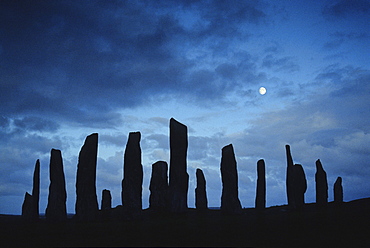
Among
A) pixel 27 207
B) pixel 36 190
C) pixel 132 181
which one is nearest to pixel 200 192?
pixel 132 181

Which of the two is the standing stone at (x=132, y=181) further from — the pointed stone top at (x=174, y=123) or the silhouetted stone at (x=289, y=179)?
the silhouetted stone at (x=289, y=179)

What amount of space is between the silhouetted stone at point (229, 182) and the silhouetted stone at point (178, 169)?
269cm

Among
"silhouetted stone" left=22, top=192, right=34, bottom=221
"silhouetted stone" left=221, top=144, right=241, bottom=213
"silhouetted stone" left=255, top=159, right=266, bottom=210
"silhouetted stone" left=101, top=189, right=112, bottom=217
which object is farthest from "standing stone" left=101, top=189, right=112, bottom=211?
"silhouetted stone" left=255, top=159, right=266, bottom=210

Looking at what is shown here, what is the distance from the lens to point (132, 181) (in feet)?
63.5

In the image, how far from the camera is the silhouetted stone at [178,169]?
1966 centimetres

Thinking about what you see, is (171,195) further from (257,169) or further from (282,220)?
(257,169)

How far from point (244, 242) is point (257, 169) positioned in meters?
15.0

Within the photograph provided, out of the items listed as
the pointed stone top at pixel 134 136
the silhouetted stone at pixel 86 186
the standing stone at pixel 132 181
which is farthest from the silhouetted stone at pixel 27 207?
the pointed stone top at pixel 134 136

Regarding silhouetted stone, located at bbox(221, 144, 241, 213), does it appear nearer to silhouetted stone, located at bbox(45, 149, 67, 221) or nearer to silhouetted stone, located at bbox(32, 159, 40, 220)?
silhouetted stone, located at bbox(45, 149, 67, 221)

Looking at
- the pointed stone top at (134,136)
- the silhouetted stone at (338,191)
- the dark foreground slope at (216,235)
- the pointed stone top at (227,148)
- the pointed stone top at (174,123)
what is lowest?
the dark foreground slope at (216,235)

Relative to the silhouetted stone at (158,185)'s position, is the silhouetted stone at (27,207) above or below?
below

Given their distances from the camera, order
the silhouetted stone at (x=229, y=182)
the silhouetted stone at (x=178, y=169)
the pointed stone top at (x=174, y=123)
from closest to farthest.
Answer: the silhouetted stone at (x=178, y=169) < the pointed stone top at (x=174, y=123) < the silhouetted stone at (x=229, y=182)

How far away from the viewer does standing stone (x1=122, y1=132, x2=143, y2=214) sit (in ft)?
63.3

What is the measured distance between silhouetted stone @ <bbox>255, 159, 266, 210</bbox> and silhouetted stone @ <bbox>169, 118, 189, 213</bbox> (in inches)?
325
